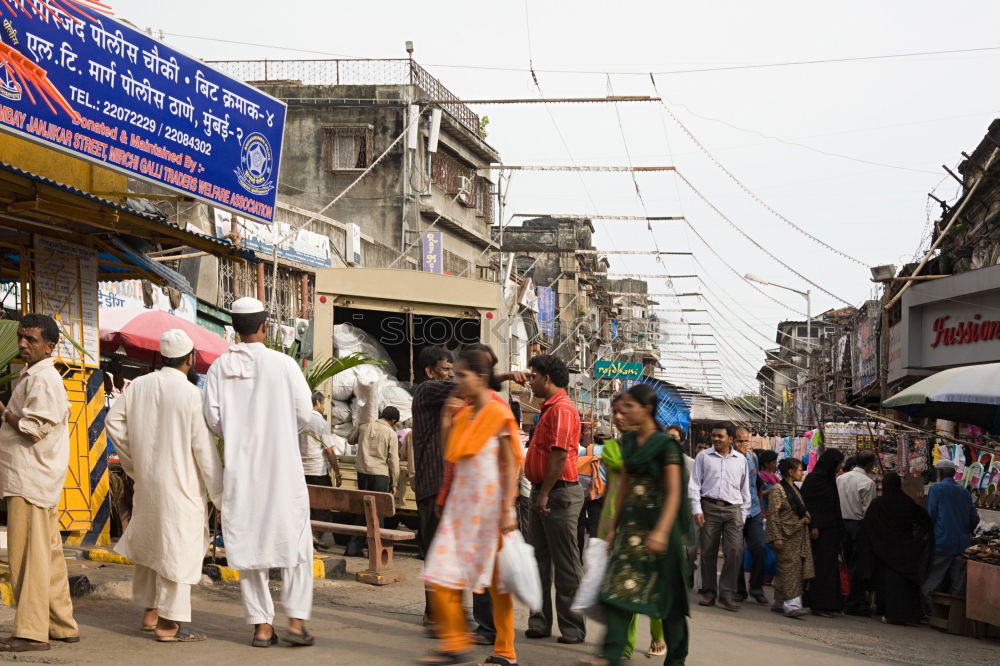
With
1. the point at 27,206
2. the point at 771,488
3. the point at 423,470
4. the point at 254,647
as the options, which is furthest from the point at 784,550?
the point at 27,206

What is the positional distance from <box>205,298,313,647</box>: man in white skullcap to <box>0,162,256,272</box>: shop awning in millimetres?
2196

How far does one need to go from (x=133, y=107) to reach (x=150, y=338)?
183 inches

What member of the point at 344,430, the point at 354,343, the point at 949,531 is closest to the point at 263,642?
the point at 949,531

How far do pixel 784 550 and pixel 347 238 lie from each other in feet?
68.7

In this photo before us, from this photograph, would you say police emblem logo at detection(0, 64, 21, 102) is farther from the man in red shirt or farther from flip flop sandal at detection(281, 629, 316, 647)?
flip flop sandal at detection(281, 629, 316, 647)

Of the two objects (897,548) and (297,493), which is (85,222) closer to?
(297,493)

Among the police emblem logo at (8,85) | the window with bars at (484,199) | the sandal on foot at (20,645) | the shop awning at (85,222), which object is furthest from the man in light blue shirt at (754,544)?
the window with bars at (484,199)

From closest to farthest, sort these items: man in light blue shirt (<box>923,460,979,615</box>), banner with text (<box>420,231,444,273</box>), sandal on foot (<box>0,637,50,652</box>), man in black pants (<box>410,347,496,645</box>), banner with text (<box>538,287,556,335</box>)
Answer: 1. sandal on foot (<box>0,637,50,652</box>)
2. man in black pants (<box>410,347,496,645</box>)
3. man in light blue shirt (<box>923,460,979,615</box>)
4. banner with text (<box>420,231,444,273</box>)
5. banner with text (<box>538,287,556,335</box>)

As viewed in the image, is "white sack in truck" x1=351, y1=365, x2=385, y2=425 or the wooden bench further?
"white sack in truck" x1=351, y1=365, x2=385, y2=425

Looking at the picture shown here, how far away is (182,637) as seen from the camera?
650cm

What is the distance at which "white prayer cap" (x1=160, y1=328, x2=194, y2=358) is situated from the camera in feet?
21.5

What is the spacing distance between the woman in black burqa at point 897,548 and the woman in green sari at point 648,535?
20.6 feet

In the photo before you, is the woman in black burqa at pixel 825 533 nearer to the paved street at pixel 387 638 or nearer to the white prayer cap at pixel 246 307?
the paved street at pixel 387 638

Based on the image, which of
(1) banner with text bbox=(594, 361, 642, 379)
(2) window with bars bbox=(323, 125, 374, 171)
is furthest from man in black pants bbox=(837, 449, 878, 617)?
(1) banner with text bbox=(594, 361, 642, 379)
